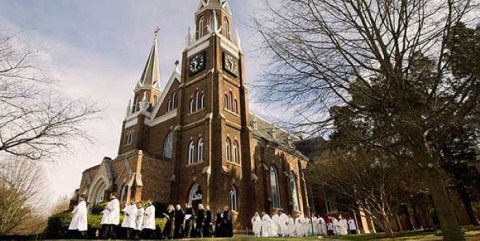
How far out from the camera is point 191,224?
14.3 meters

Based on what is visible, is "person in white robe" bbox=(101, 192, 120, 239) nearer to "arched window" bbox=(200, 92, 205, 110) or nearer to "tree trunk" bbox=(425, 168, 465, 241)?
"tree trunk" bbox=(425, 168, 465, 241)

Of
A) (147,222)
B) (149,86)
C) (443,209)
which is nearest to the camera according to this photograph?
(443,209)

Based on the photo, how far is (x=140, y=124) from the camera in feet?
95.2

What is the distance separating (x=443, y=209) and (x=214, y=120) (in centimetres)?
1621

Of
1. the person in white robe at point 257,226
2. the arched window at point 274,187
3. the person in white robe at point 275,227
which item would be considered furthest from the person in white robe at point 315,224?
the person in white robe at point 257,226

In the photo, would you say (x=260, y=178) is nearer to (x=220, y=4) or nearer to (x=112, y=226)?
(x=112, y=226)

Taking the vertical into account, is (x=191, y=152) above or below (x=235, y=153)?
above

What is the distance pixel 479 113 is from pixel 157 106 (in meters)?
25.5

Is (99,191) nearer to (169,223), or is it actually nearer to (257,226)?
(257,226)

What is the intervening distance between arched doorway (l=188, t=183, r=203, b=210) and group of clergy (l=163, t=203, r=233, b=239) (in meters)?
6.44

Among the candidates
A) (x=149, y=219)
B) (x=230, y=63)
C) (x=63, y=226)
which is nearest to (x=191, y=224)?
(x=149, y=219)

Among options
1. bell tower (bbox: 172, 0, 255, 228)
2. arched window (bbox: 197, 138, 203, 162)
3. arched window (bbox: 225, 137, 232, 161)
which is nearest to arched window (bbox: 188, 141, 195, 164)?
bell tower (bbox: 172, 0, 255, 228)

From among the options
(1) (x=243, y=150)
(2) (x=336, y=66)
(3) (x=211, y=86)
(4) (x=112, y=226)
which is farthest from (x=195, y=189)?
(2) (x=336, y=66)

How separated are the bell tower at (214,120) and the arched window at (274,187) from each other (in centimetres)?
548
